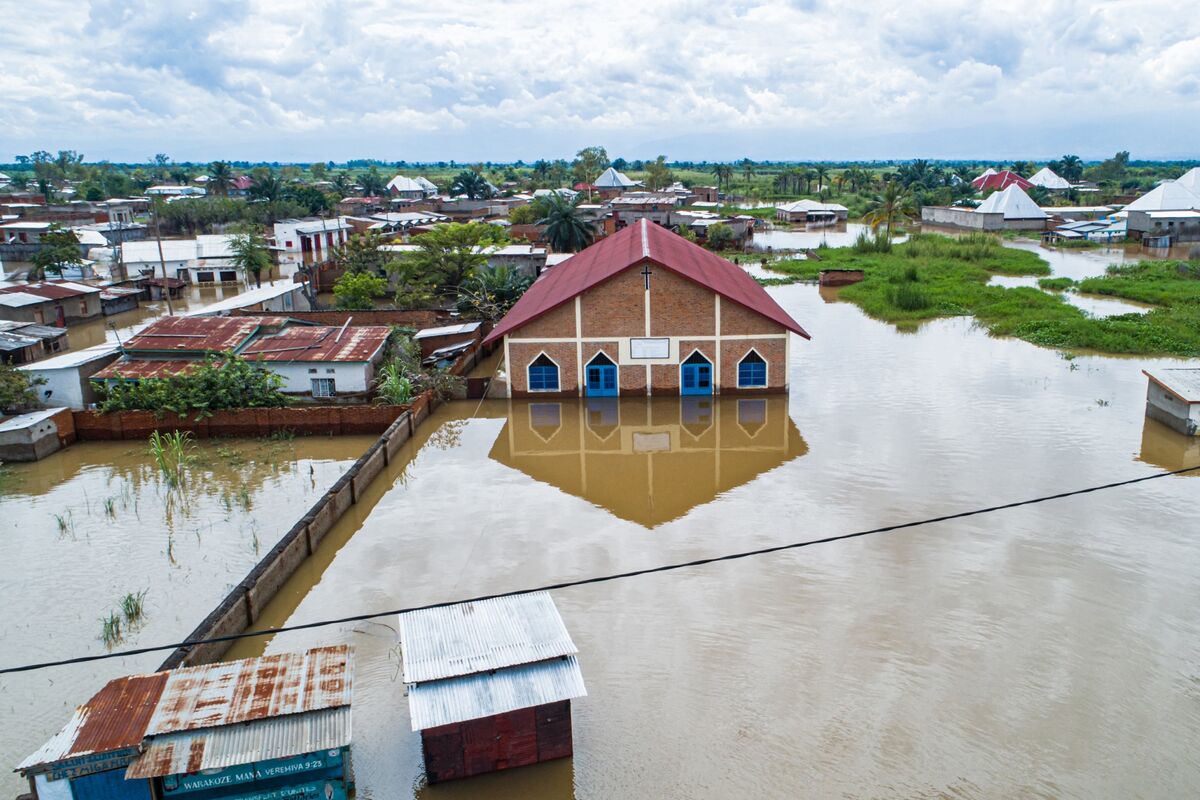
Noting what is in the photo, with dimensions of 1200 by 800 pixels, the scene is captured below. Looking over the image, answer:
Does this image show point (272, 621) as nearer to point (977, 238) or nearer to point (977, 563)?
point (977, 563)

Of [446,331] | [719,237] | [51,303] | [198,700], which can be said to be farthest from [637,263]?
[719,237]

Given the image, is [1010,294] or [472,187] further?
[472,187]

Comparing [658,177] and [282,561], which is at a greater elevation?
[658,177]

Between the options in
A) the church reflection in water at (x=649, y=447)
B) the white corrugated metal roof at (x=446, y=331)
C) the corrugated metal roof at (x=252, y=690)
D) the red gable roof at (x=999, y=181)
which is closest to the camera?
the corrugated metal roof at (x=252, y=690)

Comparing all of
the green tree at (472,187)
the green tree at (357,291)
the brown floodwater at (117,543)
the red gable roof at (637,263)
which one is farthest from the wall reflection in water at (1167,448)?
the green tree at (472,187)

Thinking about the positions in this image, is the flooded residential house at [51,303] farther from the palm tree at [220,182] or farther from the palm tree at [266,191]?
the palm tree at [220,182]

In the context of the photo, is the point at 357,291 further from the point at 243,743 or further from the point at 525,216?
the point at 243,743

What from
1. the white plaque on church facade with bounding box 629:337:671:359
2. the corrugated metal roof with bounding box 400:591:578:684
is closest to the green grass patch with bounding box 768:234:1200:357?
the white plaque on church facade with bounding box 629:337:671:359
